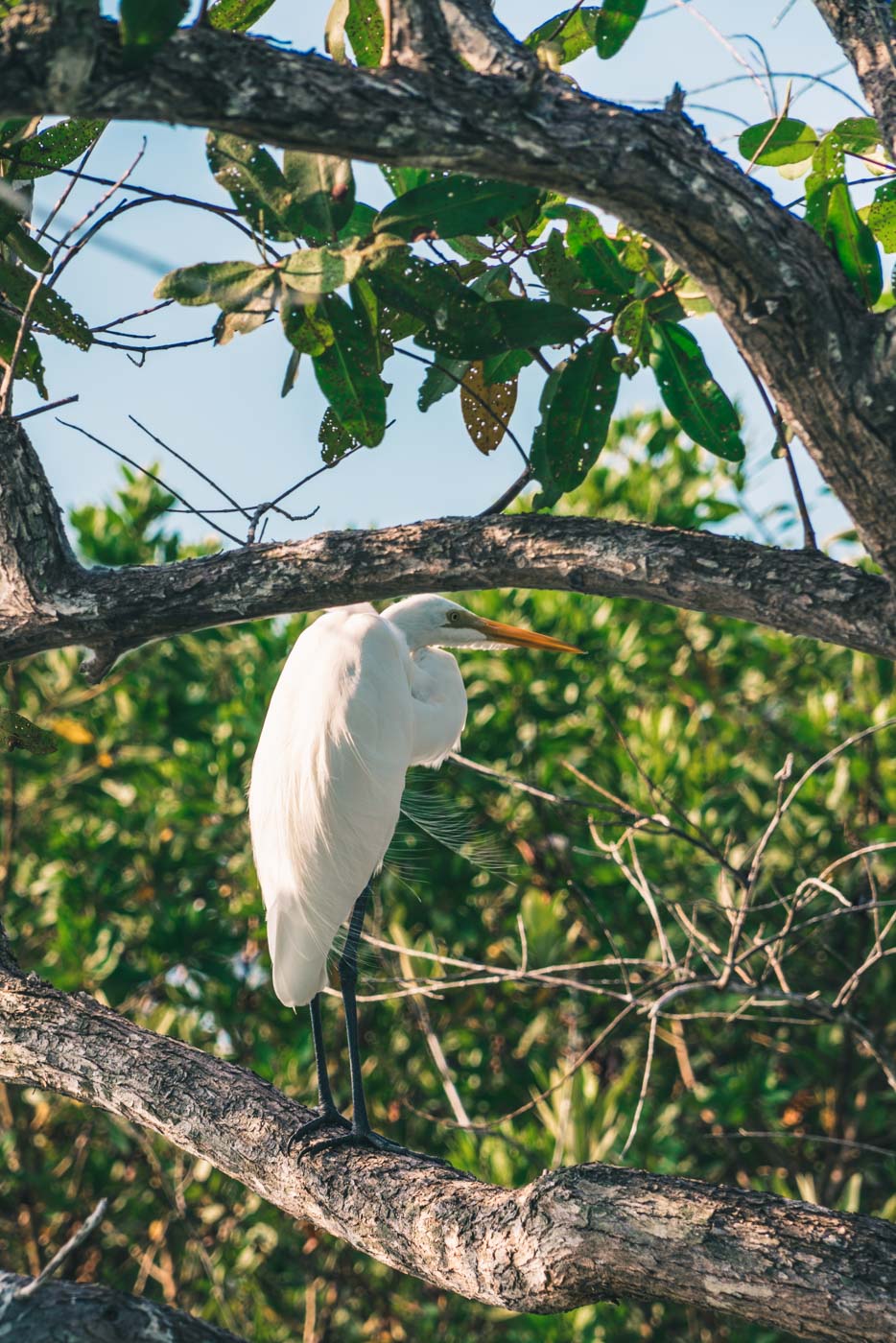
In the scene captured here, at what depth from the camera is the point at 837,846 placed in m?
4.04

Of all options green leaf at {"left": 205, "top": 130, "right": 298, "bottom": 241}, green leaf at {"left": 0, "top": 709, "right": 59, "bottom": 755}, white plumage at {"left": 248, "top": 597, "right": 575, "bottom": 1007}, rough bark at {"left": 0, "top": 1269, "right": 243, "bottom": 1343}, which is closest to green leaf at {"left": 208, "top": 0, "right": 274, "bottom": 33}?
green leaf at {"left": 205, "top": 130, "right": 298, "bottom": 241}

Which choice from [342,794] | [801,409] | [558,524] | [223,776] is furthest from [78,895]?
[801,409]

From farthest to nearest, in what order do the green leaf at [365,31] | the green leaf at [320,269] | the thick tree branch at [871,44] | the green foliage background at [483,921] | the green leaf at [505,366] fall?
the green foliage background at [483,921]
the green leaf at [505,366]
the green leaf at [365,31]
the thick tree branch at [871,44]
the green leaf at [320,269]

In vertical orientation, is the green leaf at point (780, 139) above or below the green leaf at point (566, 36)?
below

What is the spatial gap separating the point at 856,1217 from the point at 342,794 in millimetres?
1203

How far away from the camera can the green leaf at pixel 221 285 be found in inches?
55.1

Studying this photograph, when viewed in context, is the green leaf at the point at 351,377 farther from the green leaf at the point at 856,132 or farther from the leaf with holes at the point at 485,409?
the green leaf at the point at 856,132

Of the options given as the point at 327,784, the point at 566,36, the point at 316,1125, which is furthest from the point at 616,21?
the point at 316,1125

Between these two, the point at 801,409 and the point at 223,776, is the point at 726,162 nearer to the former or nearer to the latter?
the point at 801,409

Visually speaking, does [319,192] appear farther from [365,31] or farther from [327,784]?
[327,784]

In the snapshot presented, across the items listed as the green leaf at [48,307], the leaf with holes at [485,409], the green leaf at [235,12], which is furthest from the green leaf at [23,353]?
the leaf with holes at [485,409]

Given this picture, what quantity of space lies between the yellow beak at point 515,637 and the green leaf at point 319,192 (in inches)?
47.2

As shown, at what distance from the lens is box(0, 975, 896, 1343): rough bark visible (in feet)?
4.56

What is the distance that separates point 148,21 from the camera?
1.08 metres
